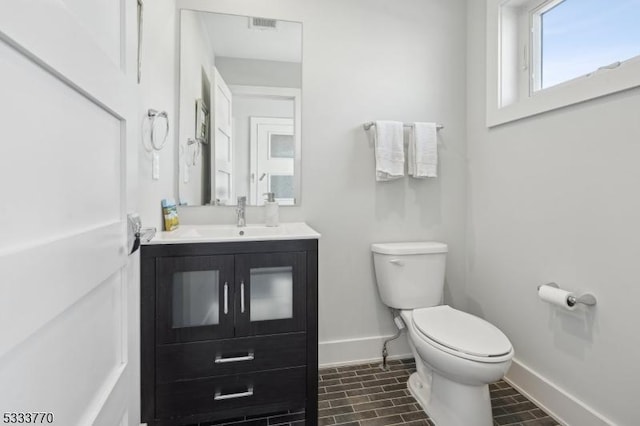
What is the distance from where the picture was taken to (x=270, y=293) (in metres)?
1.42

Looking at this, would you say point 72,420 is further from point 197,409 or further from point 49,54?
point 197,409

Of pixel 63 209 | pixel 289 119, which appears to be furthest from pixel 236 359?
pixel 289 119

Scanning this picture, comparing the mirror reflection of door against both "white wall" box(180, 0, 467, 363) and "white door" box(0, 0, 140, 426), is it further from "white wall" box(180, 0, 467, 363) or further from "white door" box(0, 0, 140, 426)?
"white door" box(0, 0, 140, 426)

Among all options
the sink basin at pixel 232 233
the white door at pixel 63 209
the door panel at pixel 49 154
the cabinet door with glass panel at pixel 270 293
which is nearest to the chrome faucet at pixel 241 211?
the sink basin at pixel 232 233

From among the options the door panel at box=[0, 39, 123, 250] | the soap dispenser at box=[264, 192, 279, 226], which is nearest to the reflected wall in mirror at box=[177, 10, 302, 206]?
the soap dispenser at box=[264, 192, 279, 226]

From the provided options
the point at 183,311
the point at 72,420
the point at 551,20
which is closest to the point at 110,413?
the point at 72,420

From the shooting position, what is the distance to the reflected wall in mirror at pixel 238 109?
1828mm

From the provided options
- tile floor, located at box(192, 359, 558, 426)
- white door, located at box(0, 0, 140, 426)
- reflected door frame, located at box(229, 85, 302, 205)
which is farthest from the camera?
reflected door frame, located at box(229, 85, 302, 205)

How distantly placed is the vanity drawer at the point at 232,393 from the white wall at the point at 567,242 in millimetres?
1246

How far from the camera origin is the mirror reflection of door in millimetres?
1934

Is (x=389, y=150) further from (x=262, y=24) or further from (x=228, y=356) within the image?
(x=228, y=356)

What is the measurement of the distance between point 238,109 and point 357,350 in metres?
1.69

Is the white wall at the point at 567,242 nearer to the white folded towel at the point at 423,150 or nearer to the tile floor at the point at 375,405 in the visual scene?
the tile floor at the point at 375,405

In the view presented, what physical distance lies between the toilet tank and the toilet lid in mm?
154
